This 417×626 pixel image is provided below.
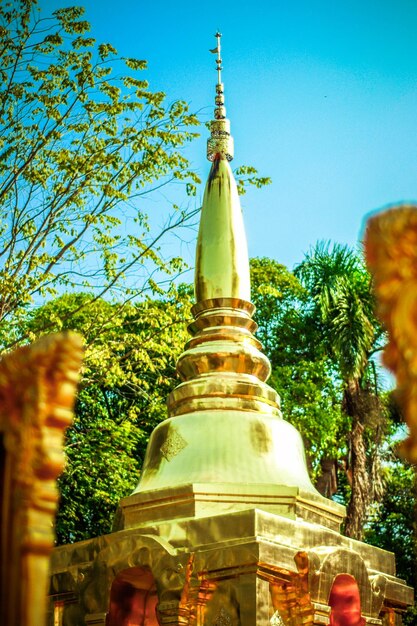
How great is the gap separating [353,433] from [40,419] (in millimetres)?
20540

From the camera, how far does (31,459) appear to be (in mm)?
2766

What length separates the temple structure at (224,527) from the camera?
8.48 meters

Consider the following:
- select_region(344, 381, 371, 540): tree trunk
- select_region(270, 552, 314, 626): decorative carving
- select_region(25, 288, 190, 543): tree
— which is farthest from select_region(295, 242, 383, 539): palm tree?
select_region(270, 552, 314, 626): decorative carving

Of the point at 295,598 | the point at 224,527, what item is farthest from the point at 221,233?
the point at 295,598

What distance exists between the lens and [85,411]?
23594 mm

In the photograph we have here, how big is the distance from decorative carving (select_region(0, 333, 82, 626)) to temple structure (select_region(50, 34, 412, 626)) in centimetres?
572

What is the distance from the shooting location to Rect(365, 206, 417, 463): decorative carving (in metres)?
2.65

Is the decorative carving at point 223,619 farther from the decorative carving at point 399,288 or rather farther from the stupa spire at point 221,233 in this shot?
the decorative carving at point 399,288

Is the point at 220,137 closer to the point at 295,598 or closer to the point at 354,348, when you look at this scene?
the point at 295,598

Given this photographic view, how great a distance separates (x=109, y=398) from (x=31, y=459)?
22893 millimetres

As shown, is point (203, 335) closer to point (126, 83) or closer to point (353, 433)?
point (126, 83)

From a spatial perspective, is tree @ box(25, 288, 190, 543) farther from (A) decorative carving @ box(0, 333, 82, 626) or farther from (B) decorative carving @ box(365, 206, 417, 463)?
(B) decorative carving @ box(365, 206, 417, 463)

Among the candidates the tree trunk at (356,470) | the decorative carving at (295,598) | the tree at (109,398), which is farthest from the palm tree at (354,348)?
the decorative carving at (295,598)

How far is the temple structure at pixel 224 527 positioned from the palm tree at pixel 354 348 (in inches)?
444
